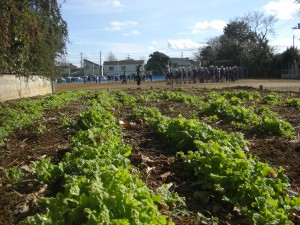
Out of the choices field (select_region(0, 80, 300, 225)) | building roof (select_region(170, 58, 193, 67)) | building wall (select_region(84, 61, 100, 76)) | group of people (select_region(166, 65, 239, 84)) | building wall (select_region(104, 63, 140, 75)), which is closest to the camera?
field (select_region(0, 80, 300, 225))

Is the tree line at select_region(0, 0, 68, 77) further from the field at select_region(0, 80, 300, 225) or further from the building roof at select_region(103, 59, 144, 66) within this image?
the building roof at select_region(103, 59, 144, 66)

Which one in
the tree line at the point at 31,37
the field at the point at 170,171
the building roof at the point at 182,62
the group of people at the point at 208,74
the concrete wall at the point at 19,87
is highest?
the building roof at the point at 182,62

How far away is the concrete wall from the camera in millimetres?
18750

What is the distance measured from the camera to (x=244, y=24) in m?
82.4

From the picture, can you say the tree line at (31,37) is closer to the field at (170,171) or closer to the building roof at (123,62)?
the field at (170,171)

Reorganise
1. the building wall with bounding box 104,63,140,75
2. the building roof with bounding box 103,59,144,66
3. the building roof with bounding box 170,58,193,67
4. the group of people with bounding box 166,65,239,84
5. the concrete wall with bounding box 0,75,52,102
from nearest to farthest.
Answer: the concrete wall with bounding box 0,75,52,102
the group of people with bounding box 166,65,239,84
the building roof with bounding box 170,58,193,67
the building wall with bounding box 104,63,140,75
the building roof with bounding box 103,59,144,66

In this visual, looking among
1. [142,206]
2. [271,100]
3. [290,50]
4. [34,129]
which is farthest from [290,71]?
[142,206]

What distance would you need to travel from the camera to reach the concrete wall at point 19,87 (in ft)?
61.5

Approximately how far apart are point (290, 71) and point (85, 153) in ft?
218

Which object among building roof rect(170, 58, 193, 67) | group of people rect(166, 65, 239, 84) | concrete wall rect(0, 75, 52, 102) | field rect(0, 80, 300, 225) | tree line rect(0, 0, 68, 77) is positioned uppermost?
building roof rect(170, 58, 193, 67)

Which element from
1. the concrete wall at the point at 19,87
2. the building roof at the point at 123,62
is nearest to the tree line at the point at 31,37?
the concrete wall at the point at 19,87

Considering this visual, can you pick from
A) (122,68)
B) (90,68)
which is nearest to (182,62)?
(122,68)

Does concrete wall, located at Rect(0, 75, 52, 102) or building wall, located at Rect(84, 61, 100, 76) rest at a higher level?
building wall, located at Rect(84, 61, 100, 76)

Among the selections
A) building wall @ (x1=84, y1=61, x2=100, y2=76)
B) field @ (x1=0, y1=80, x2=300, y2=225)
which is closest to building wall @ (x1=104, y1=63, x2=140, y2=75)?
building wall @ (x1=84, y1=61, x2=100, y2=76)
